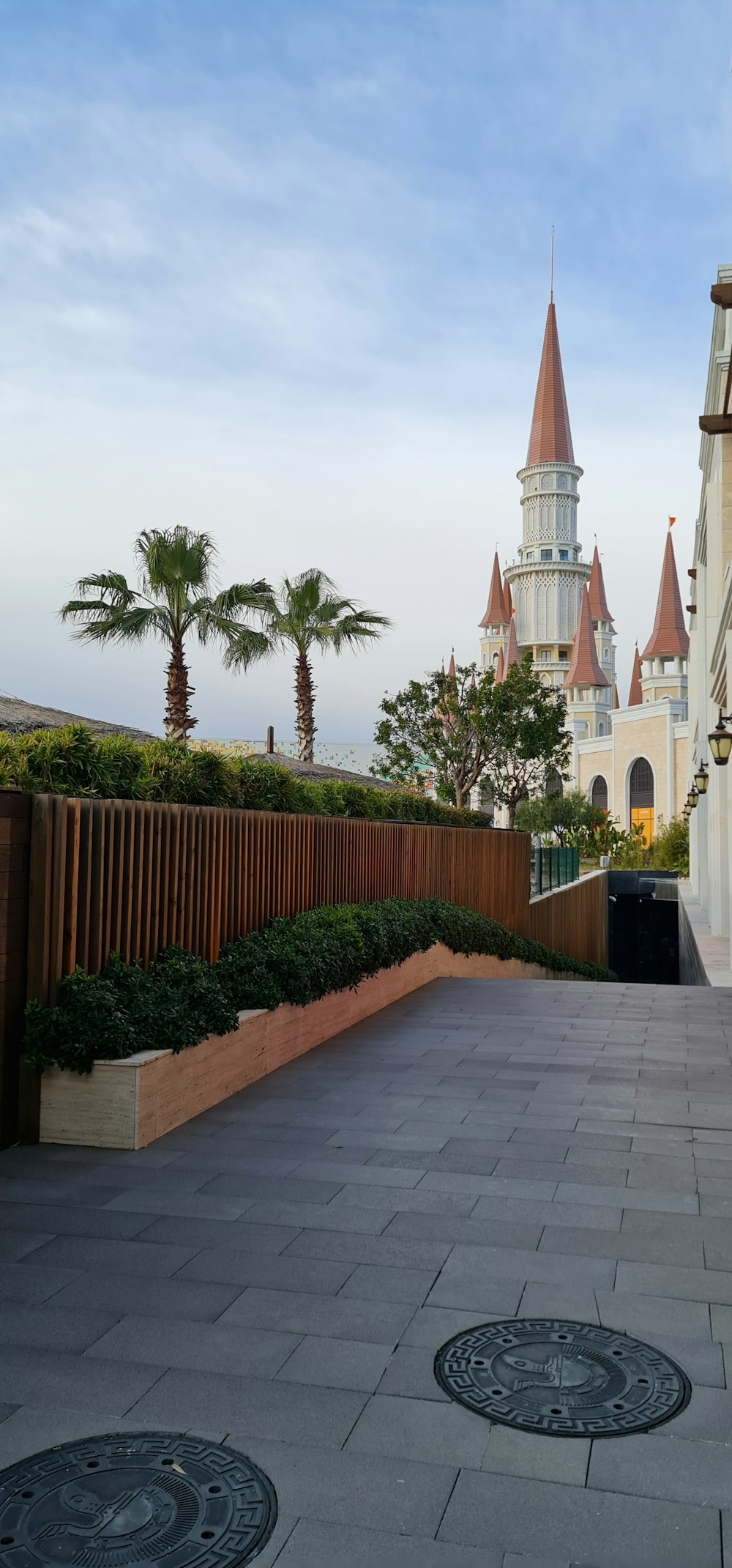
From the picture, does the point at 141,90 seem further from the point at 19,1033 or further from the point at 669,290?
the point at 669,290

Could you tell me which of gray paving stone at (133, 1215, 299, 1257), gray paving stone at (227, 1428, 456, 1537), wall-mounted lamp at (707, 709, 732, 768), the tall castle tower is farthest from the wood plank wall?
the tall castle tower

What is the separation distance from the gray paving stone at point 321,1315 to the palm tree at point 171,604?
1749cm

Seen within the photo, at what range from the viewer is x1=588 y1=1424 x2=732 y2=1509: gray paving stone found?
2537 millimetres

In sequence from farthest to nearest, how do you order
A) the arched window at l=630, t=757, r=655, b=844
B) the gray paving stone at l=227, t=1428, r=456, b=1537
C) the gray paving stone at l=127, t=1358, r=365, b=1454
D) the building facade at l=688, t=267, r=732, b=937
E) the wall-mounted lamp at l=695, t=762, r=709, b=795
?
the arched window at l=630, t=757, r=655, b=844, the wall-mounted lamp at l=695, t=762, r=709, b=795, the building facade at l=688, t=267, r=732, b=937, the gray paving stone at l=127, t=1358, r=365, b=1454, the gray paving stone at l=227, t=1428, r=456, b=1537

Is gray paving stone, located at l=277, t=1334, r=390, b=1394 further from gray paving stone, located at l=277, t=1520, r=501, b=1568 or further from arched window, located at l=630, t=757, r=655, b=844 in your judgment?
arched window, located at l=630, t=757, r=655, b=844

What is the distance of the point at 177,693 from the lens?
21.2 metres

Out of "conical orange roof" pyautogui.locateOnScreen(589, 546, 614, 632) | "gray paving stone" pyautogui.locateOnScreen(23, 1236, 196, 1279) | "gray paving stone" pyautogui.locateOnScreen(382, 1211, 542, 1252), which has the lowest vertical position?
"gray paving stone" pyautogui.locateOnScreen(382, 1211, 542, 1252)

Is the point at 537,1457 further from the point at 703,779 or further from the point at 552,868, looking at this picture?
the point at 703,779

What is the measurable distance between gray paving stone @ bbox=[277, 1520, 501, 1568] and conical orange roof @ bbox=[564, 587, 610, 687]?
8798cm

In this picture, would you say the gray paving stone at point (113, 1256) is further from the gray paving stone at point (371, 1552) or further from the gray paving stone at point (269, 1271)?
the gray paving stone at point (371, 1552)

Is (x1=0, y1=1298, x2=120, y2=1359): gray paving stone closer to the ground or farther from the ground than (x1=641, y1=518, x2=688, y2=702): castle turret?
closer to the ground

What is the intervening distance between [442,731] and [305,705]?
257 inches

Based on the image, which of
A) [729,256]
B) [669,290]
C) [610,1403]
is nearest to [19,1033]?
[610,1403]

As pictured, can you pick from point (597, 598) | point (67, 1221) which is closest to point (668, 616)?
point (597, 598)
